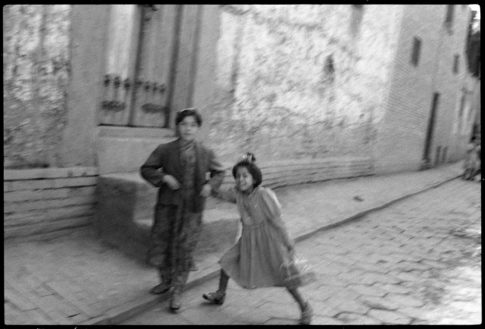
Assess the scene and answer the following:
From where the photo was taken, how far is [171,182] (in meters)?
3.52

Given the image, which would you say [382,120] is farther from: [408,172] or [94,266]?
[94,266]

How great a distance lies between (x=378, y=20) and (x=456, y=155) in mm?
12414

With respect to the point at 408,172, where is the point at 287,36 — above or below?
above

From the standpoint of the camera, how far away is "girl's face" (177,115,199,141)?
11.7 feet

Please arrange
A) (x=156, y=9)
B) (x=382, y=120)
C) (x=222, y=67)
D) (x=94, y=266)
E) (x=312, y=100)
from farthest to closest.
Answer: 1. (x=382, y=120)
2. (x=312, y=100)
3. (x=222, y=67)
4. (x=156, y=9)
5. (x=94, y=266)

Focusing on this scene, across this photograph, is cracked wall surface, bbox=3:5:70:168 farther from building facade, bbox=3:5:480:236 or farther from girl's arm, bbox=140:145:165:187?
girl's arm, bbox=140:145:165:187

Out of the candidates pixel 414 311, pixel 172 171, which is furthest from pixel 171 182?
pixel 414 311

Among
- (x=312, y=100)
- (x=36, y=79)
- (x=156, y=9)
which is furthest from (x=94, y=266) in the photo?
(x=312, y=100)

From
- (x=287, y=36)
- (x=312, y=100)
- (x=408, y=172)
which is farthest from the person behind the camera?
(x=408, y=172)

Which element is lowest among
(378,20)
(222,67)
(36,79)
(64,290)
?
(64,290)

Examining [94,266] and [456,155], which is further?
[456,155]

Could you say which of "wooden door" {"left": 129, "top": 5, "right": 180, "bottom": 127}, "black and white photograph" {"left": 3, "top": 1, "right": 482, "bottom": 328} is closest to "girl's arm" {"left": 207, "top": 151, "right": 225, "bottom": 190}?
"black and white photograph" {"left": 3, "top": 1, "right": 482, "bottom": 328}

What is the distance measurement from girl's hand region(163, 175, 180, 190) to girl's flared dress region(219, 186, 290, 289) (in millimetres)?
488

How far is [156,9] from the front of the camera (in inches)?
223
